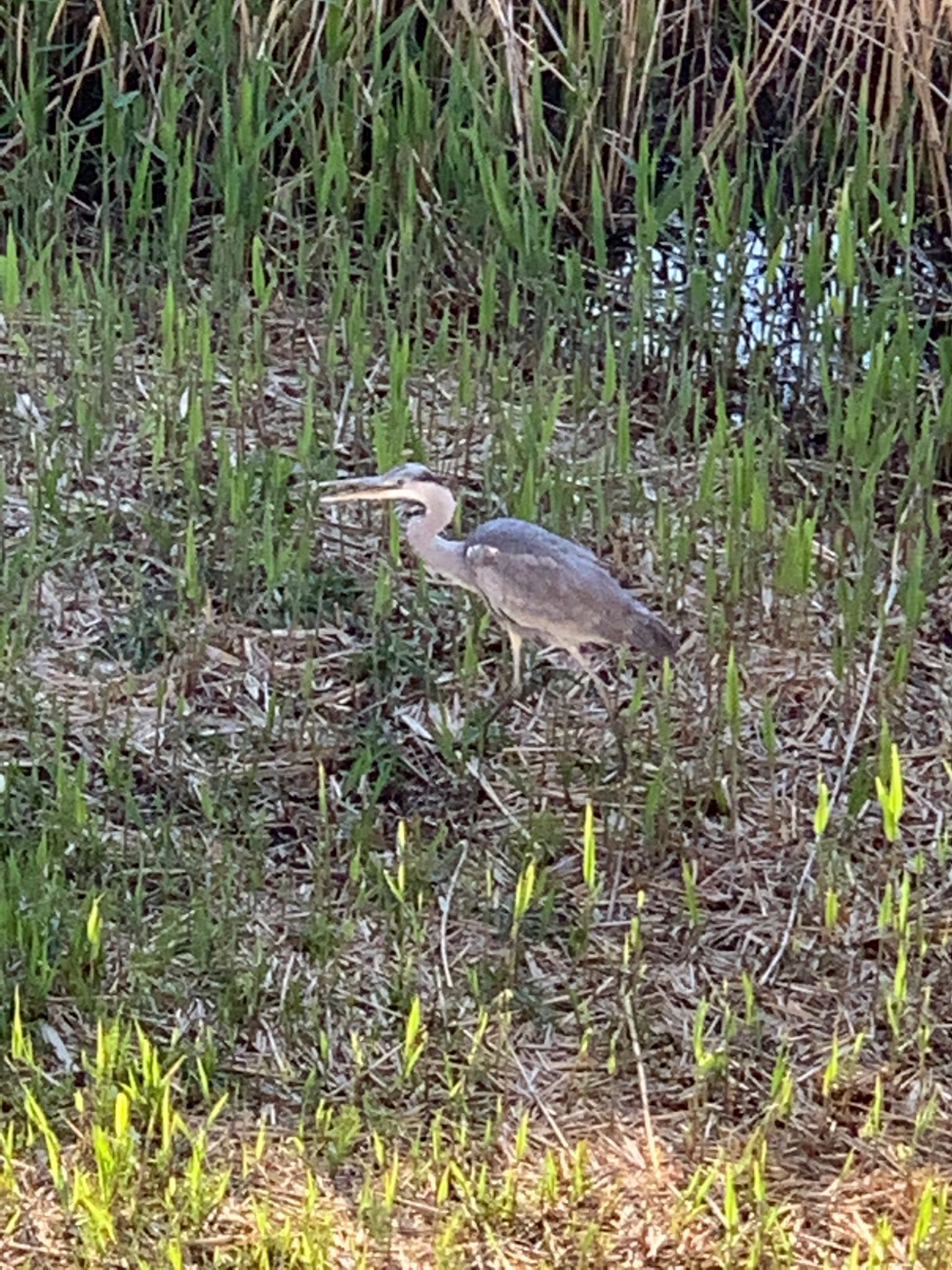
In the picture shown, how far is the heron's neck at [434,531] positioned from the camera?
12.6 feet

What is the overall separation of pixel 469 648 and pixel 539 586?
0.85 feet

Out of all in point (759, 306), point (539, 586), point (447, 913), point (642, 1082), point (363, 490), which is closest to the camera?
point (642, 1082)

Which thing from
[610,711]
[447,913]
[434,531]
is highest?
[434,531]

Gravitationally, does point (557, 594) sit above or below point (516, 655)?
above

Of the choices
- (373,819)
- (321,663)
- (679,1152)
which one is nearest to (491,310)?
(321,663)

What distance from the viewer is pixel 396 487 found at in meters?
3.91

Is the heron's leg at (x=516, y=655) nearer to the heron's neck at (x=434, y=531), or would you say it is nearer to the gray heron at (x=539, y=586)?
the gray heron at (x=539, y=586)

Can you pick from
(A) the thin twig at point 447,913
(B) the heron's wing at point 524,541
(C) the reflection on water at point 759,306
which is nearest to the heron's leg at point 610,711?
(B) the heron's wing at point 524,541

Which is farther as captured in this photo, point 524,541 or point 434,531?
point 434,531

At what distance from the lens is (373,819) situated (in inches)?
136

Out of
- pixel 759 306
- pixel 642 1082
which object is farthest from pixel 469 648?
pixel 759 306

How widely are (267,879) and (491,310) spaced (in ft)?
5.68

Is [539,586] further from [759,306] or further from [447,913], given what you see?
[759,306]

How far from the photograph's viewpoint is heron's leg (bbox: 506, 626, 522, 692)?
3.82m
